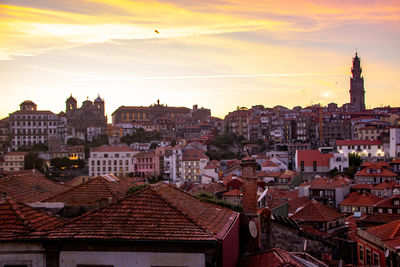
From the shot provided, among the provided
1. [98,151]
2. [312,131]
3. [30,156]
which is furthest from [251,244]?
[312,131]

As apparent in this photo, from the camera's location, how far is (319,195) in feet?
147

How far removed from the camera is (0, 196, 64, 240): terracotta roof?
10148mm

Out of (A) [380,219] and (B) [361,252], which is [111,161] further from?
(B) [361,252]

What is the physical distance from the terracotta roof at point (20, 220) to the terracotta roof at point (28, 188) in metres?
3.13

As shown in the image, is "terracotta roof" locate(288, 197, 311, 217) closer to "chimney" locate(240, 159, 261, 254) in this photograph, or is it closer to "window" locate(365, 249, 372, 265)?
"window" locate(365, 249, 372, 265)

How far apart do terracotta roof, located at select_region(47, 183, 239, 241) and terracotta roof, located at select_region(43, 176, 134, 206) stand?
113 inches

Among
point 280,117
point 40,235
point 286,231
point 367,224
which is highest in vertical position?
point 280,117

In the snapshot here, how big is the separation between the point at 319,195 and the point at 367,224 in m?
14.8

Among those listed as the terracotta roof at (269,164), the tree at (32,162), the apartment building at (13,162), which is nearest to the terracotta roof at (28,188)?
the terracotta roof at (269,164)

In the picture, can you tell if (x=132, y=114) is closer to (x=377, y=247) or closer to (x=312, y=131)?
(x=312, y=131)

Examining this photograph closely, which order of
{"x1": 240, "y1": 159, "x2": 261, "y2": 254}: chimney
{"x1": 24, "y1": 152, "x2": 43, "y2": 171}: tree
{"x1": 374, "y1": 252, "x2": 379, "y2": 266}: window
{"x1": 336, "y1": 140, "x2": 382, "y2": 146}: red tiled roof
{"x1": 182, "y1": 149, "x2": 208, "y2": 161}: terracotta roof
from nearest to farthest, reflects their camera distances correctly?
{"x1": 240, "y1": 159, "x2": 261, "y2": 254}: chimney → {"x1": 374, "y1": 252, "x2": 379, "y2": 266}: window → {"x1": 336, "y1": 140, "x2": 382, "y2": 146}: red tiled roof → {"x1": 182, "y1": 149, "x2": 208, "y2": 161}: terracotta roof → {"x1": 24, "y1": 152, "x2": 43, "y2": 171}: tree

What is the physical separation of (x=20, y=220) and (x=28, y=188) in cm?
562

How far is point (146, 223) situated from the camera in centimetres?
1005

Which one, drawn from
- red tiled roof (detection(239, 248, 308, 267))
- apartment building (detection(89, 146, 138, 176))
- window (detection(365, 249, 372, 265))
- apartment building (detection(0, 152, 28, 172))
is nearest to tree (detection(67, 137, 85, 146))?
apartment building (detection(0, 152, 28, 172))
